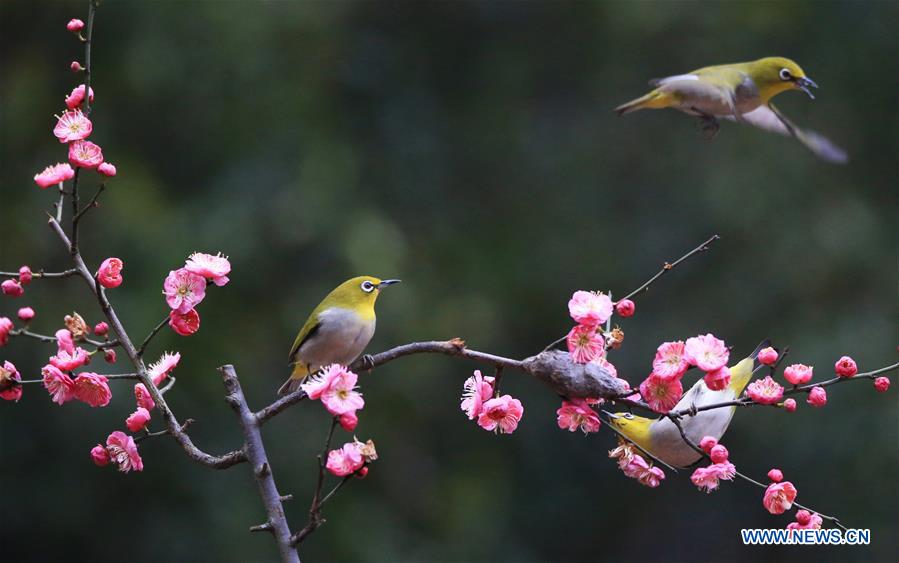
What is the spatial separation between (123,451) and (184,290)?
0.35 meters

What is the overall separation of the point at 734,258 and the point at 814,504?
7.36ft

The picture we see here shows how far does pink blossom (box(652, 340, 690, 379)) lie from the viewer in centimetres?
202

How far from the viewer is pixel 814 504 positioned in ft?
28.4

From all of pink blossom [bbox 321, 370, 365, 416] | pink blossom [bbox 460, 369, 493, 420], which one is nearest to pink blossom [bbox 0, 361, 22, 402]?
pink blossom [bbox 321, 370, 365, 416]

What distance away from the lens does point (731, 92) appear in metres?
3.49

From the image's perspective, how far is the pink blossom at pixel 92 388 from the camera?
2029 mm

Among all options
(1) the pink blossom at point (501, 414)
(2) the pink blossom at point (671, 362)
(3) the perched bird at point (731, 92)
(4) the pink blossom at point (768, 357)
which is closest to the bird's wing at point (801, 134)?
(3) the perched bird at point (731, 92)

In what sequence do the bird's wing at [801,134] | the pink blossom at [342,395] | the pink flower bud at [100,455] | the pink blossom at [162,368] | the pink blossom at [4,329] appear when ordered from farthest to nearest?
the bird's wing at [801,134] → the pink blossom at [162,368] → the pink flower bud at [100,455] → the pink blossom at [4,329] → the pink blossom at [342,395]

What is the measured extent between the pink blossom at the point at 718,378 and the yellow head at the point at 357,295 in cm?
119

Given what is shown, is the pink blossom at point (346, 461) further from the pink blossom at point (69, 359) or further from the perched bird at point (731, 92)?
the perched bird at point (731, 92)

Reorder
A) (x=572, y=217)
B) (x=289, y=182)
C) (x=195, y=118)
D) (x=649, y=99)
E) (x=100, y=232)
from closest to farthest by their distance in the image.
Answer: (x=649, y=99)
(x=100, y=232)
(x=289, y=182)
(x=195, y=118)
(x=572, y=217)

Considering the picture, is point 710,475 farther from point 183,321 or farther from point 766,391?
point 183,321

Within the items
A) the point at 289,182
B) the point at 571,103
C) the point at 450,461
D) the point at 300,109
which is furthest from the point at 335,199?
the point at 571,103

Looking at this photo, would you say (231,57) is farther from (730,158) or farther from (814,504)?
(814,504)
